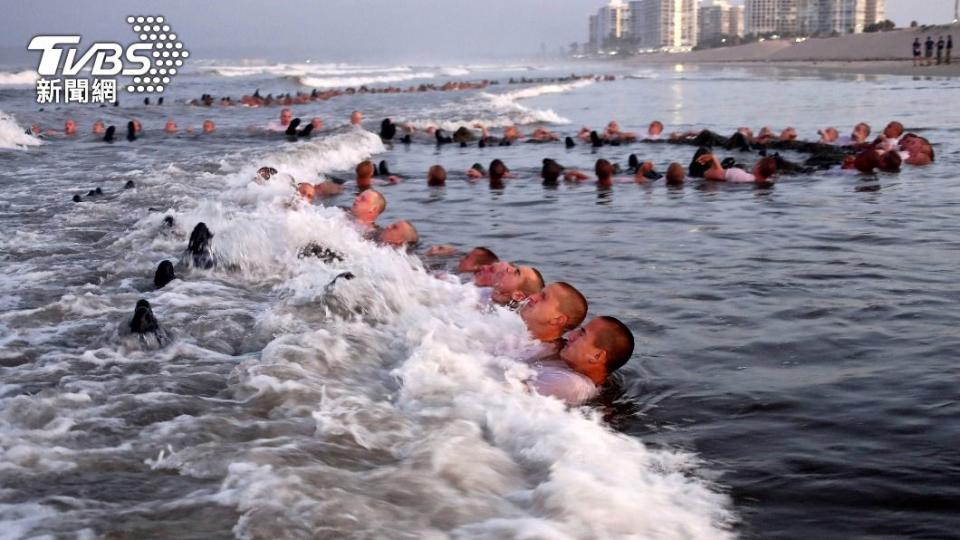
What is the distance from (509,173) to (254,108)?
23462 millimetres

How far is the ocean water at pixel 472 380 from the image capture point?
370 centimetres

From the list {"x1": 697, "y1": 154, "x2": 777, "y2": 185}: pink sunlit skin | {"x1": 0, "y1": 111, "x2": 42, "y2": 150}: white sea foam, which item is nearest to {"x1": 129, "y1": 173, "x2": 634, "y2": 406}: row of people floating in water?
{"x1": 697, "y1": 154, "x2": 777, "y2": 185}: pink sunlit skin

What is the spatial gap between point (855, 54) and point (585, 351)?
316 feet

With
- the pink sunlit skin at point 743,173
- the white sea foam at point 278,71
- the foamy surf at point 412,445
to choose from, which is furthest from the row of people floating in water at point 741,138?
the white sea foam at point 278,71

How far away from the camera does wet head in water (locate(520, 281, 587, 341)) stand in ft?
20.8

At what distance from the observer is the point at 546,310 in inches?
249

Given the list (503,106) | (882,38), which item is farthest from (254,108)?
(882,38)

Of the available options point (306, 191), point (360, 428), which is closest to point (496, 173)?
point (306, 191)

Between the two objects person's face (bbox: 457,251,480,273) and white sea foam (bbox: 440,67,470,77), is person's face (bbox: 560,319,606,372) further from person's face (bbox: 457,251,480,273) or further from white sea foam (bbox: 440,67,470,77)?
white sea foam (bbox: 440,67,470,77)

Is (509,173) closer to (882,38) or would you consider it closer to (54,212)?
(54,212)

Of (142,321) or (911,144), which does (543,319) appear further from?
(911,144)

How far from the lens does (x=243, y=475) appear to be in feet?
12.6

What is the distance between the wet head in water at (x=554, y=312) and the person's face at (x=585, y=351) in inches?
24.5

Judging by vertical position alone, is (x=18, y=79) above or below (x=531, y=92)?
above
